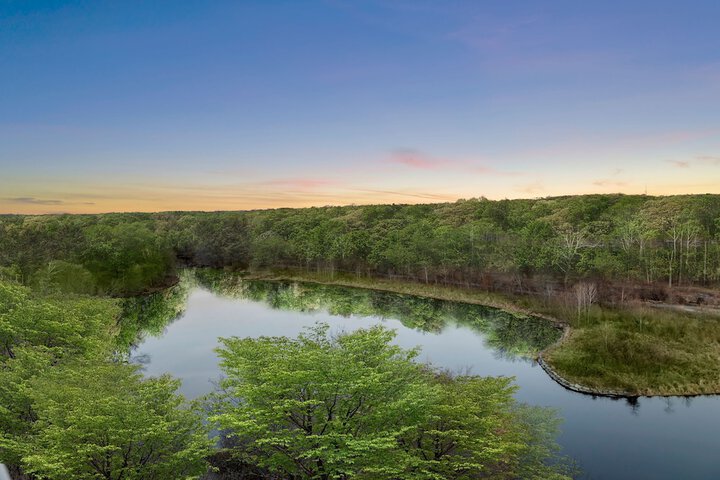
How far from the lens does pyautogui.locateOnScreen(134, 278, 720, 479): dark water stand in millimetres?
28250

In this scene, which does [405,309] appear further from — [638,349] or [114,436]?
[114,436]

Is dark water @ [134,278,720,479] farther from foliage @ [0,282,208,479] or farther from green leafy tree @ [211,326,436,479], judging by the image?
foliage @ [0,282,208,479]

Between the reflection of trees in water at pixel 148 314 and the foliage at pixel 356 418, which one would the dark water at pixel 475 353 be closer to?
the reflection of trees in water at pixel 148 314

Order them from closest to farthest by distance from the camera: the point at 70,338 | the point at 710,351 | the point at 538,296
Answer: the point at 70,338, the point at 710,351, the point at 538,296

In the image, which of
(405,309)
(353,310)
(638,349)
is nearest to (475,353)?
(638,349)

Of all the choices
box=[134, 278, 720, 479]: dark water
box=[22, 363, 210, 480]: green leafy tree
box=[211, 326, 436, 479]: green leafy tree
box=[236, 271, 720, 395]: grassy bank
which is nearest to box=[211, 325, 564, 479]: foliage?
box=[211, 326, 436, 479]: green leafy tree

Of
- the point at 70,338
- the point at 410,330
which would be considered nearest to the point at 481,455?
the point at 70,338

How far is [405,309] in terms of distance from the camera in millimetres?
70062

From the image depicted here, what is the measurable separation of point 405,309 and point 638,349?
1333 inches

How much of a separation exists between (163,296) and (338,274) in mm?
34872

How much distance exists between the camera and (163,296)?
80438 mm

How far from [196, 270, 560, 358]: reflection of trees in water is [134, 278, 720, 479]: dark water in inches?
5.7

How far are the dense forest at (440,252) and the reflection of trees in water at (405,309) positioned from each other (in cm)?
931

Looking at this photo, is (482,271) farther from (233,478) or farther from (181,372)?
→ (233,478)
